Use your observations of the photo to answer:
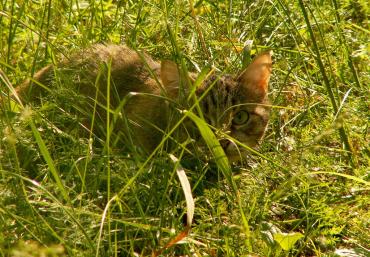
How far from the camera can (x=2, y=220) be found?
2158mm

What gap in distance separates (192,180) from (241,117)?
61 cm

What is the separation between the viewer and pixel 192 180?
2973mm

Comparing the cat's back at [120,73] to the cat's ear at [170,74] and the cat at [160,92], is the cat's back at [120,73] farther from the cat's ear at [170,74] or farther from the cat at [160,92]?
the cat's ear at [170,74]

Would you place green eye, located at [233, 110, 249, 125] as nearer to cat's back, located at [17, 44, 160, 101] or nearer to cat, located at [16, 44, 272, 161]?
cat, located at [16, 44, 272, 161]

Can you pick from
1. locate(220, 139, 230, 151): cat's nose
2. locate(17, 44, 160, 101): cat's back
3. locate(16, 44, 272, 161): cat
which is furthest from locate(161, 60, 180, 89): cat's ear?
locate(220, 139, 230, 151): cat's nose

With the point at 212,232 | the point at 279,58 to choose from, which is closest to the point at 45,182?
the point at 212,232

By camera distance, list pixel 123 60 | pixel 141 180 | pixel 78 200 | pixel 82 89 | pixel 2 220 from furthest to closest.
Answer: pixel 123 60 → pixel 82 89 → pixel 141 180 → pixel 78 200 → pixel 2 220

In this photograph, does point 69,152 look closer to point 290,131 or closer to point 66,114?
point 66,114

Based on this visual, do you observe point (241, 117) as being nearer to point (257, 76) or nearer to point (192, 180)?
point (257, 76)

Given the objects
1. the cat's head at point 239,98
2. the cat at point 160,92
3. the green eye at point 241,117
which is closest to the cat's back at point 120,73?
the cat at point 160,92

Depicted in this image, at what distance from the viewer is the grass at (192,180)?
224 centimetres

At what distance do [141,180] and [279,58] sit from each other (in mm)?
1572

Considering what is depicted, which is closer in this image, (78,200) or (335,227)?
(78,200)

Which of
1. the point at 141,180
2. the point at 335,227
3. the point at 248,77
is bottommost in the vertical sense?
the point at 335,227
